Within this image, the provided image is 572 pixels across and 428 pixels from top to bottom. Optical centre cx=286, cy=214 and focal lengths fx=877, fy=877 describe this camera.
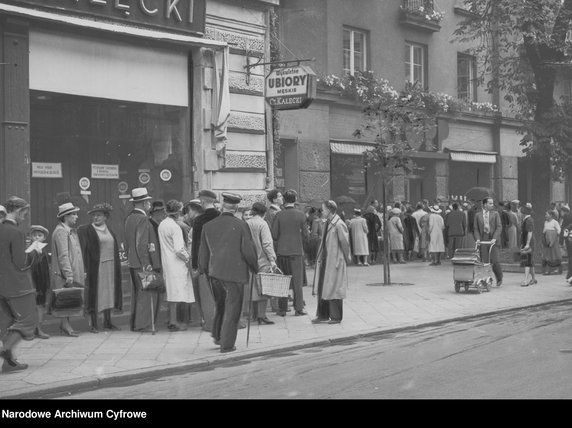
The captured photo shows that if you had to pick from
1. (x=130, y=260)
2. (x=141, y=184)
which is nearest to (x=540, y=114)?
(x=141, y=184)

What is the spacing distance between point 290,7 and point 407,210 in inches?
274

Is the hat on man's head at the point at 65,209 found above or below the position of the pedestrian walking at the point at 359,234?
above

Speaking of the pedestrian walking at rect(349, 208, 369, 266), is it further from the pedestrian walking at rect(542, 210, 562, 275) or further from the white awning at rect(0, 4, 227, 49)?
the white awning at rect(0, 4, 227, 49)

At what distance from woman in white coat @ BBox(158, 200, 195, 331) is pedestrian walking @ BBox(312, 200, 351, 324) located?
197 centimetres

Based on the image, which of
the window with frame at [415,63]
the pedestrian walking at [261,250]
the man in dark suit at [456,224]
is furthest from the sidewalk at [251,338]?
the window with frame at [415,63]

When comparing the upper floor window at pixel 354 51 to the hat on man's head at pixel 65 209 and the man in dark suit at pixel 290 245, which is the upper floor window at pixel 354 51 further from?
the hat on man's head at pixel 65 209

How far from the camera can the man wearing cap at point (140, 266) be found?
1235cm

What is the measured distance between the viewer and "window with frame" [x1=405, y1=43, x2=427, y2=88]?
94.9 feet

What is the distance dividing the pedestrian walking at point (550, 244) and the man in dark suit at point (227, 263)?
40.5ft

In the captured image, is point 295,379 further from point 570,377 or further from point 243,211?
point 243,211

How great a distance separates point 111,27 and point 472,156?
2002 centimetres

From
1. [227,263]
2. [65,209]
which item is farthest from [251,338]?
[65,209]

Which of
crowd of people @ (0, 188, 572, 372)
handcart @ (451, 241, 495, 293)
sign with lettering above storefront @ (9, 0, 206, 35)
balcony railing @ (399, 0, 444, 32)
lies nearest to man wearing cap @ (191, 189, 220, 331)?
crowd of people @ (0, 188, 572, 372)

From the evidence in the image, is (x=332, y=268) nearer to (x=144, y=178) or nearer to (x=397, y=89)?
(x=144, y=178)
